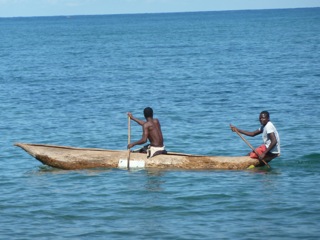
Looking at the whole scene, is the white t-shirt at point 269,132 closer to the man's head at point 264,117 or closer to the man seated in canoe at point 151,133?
the man's head at point 264,117

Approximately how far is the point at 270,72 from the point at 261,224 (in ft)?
97.4

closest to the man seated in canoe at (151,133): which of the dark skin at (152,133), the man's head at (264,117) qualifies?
the dark skin at (152,133)

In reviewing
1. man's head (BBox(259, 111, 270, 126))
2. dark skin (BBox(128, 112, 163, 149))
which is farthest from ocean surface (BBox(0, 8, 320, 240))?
man's head (BBox(259, 111, 270, 126))

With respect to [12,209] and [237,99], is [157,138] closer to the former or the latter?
[12,209]

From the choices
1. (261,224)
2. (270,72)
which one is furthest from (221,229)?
(270,72)

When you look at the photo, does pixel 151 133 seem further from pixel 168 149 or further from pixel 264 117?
pixel 168 149

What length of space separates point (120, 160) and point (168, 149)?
12.2 ft

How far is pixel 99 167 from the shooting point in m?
17.4

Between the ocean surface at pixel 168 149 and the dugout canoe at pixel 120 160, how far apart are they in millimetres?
189

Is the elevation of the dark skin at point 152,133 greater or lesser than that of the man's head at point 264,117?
lesser

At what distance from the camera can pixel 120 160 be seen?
17.2 m

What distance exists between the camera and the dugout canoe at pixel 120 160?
1688cm

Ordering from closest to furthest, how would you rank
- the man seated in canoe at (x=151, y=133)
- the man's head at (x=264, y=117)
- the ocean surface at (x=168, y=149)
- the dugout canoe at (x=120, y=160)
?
the ocean surface at (x=168, y=149) → the man's head at (x=264, y=117) → the dugout canoe at (x=120, y=160) → the man seated in canoe at (x=151, y=133)

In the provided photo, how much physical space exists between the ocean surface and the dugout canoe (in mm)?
189
